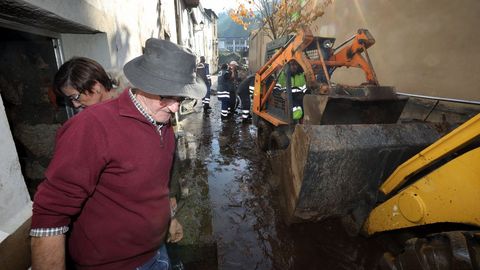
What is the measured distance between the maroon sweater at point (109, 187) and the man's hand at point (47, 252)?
71 mm

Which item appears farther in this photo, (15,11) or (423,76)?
(423,76)

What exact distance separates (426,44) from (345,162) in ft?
16.4

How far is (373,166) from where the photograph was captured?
260 cm

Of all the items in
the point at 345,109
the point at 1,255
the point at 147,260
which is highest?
the point at 345,109

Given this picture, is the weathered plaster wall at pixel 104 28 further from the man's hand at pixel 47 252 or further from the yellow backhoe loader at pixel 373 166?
the yellow backhoe loader at pixel 373 166

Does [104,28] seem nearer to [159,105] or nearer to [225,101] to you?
[159,105]

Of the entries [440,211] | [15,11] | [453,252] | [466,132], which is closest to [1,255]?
[15,11]

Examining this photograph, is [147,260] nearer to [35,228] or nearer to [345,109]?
[35,228]

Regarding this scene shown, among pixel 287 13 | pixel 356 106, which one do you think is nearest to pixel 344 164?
pixel 356 106

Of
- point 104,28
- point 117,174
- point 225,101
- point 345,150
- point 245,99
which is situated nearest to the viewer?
point 117,174

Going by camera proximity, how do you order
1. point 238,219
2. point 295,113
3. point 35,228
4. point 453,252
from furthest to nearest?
point 295,113, point 238,219, point 453,252, point 35,228

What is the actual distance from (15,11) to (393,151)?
11.1 feet

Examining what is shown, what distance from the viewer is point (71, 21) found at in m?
2.09

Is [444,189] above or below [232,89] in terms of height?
above
